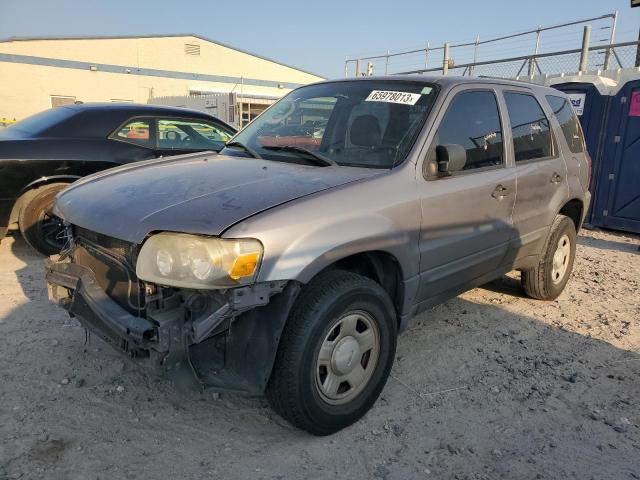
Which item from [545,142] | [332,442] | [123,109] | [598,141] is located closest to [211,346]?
[332,442]

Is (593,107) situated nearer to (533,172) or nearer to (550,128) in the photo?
(550,128)

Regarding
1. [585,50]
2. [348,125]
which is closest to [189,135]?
[348,125]

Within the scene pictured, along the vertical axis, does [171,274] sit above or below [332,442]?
above

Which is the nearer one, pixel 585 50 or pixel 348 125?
pixel 348 125

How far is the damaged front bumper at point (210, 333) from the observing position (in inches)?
88.7

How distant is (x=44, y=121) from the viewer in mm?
5652

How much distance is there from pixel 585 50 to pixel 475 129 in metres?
8.81

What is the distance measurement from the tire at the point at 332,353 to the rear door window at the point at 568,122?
283cm

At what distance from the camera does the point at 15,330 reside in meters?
3.80

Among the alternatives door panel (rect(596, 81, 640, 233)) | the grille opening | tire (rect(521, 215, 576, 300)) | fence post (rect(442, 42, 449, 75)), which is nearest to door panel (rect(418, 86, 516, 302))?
tire (rect(521, 215, 576, 300))

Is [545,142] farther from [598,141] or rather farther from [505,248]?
[598,141]

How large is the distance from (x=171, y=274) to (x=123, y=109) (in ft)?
14.0

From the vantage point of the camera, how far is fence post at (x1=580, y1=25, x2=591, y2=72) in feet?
34.3

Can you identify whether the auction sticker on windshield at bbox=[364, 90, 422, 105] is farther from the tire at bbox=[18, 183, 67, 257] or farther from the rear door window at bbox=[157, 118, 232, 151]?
the tire at bbox=[18, 183, 67, 257]
